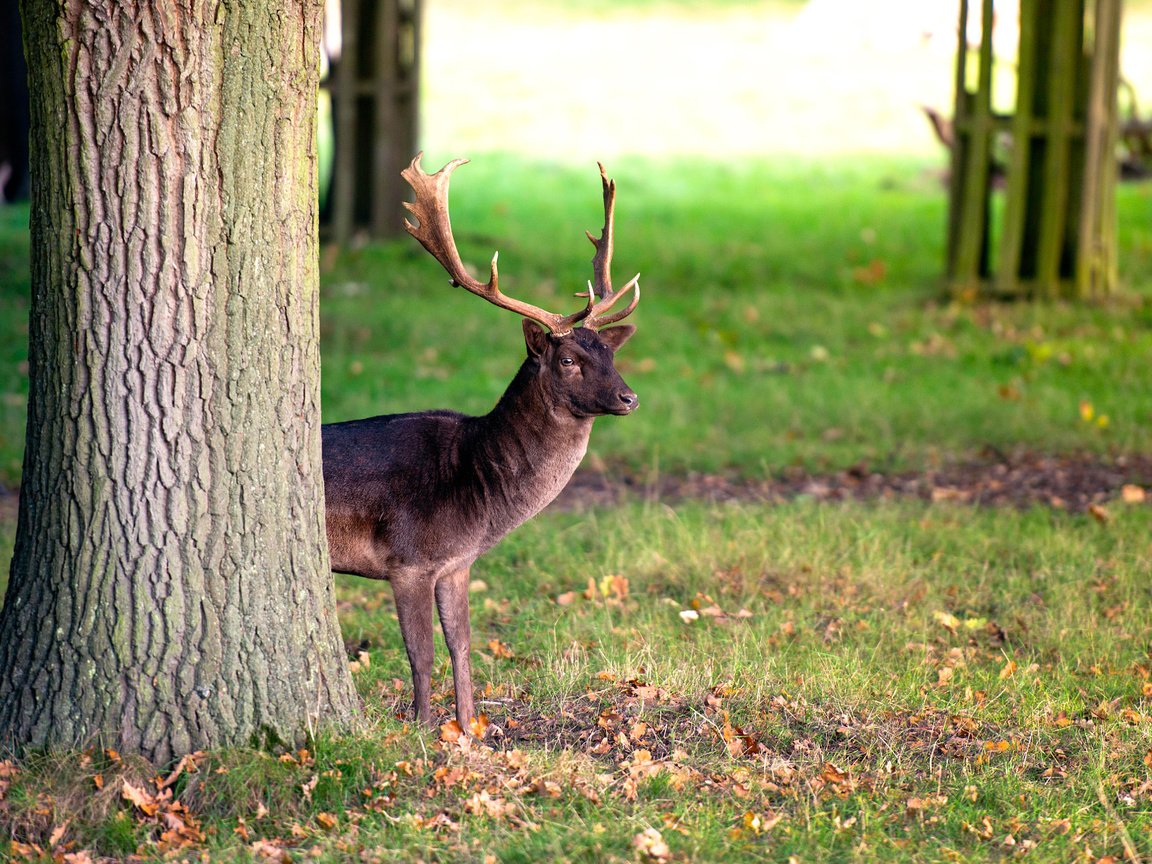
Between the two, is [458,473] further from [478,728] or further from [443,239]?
[478,728]

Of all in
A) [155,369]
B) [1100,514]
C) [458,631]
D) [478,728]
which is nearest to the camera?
[155,369]

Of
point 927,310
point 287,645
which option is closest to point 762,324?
point 927,310

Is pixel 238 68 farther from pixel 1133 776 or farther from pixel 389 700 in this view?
pixel 1133 776

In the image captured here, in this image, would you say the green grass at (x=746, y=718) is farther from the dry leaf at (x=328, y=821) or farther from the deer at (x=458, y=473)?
the deer at (x=458, y=473)

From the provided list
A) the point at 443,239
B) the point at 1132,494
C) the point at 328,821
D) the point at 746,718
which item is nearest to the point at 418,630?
the point at 328,821

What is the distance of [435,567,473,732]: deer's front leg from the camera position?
5.41 m

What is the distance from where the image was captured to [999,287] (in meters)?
14.3

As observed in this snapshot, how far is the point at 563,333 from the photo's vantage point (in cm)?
572

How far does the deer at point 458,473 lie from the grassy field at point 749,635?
1.63ft

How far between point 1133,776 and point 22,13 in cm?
441

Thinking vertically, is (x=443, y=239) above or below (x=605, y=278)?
above

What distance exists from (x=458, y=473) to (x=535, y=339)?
605 mm

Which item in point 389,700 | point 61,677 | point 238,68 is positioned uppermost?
point 238,68

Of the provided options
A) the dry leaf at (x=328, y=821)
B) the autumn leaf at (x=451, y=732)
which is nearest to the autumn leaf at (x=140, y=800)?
the dry leaf at (x=328, y=821)
